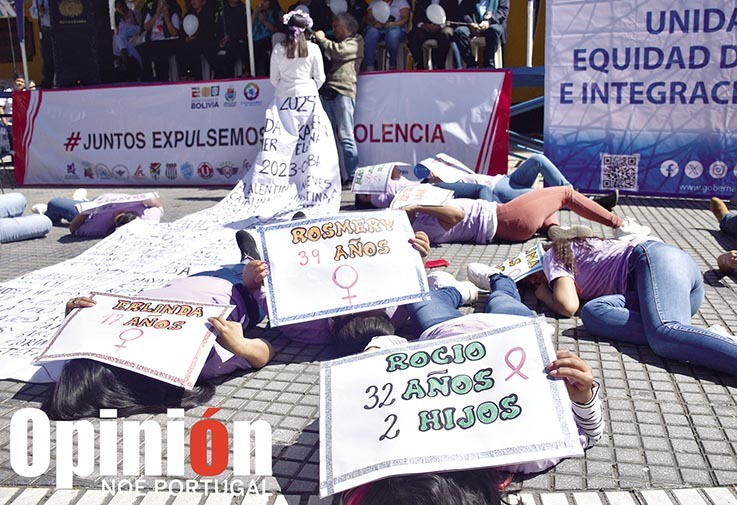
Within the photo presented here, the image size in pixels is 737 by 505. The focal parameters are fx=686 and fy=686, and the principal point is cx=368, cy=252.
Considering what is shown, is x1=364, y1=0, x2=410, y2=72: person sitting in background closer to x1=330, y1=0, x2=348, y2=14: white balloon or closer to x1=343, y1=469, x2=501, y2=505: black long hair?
x1=330, y1=0, x2=348, y2=14: white balloon

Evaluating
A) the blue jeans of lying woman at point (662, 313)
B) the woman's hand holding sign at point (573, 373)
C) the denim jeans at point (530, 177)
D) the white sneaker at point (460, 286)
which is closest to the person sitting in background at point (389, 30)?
the denim jeans at point (530, 177)

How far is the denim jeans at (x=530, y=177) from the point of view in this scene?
610 cm

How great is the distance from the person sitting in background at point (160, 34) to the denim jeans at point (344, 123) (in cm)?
390

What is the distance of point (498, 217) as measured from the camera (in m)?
5.39

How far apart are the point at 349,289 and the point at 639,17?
17.7 ft

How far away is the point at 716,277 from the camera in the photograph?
4.39 metres

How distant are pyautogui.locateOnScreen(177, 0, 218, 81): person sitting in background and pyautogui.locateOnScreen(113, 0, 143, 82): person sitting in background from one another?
1125 mm

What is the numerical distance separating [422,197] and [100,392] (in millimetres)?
3203

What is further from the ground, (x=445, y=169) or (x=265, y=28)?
(x=265, y=28)

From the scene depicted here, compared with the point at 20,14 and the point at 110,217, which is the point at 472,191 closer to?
the point at 110,217

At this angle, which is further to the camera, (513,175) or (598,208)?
(513,175)

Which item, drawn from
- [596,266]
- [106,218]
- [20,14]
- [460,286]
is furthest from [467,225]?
[20,14]

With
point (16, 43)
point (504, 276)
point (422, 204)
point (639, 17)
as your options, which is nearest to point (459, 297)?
point (504, 276)

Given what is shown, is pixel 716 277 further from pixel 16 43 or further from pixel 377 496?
pixel 16 43
